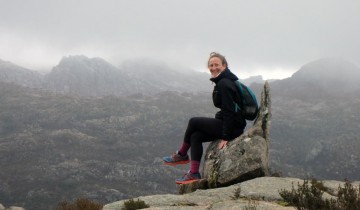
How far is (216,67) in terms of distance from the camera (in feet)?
36.3

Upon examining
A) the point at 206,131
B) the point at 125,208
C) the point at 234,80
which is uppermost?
the point at 234,80

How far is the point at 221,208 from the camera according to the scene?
7.54m

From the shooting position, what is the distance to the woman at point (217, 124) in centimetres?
1064

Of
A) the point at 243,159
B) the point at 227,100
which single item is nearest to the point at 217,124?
the point at 227,100

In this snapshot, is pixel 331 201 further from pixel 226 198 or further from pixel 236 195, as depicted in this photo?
pixel 226 198

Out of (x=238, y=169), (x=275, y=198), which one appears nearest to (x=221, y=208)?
(x=275, y=198)

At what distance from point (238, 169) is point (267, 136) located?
1.69 m

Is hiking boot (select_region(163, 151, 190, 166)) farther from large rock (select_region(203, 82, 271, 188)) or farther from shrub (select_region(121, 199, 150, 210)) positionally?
shrub (select_region(121, 199, 150, 210))

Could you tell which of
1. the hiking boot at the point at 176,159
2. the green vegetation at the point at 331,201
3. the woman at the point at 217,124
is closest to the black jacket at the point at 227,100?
the woman at the point at 217,124

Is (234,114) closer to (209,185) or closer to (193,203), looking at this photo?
(209,185)

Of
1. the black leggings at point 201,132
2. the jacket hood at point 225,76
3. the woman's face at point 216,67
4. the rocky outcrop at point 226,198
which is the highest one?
the woman's face at point 216,67

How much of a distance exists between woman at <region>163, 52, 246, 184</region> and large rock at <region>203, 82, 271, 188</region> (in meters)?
0.34

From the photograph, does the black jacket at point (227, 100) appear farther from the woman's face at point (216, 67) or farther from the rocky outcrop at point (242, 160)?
the rocky outcrop at point (242, 160)

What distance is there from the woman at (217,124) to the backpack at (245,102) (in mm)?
152
